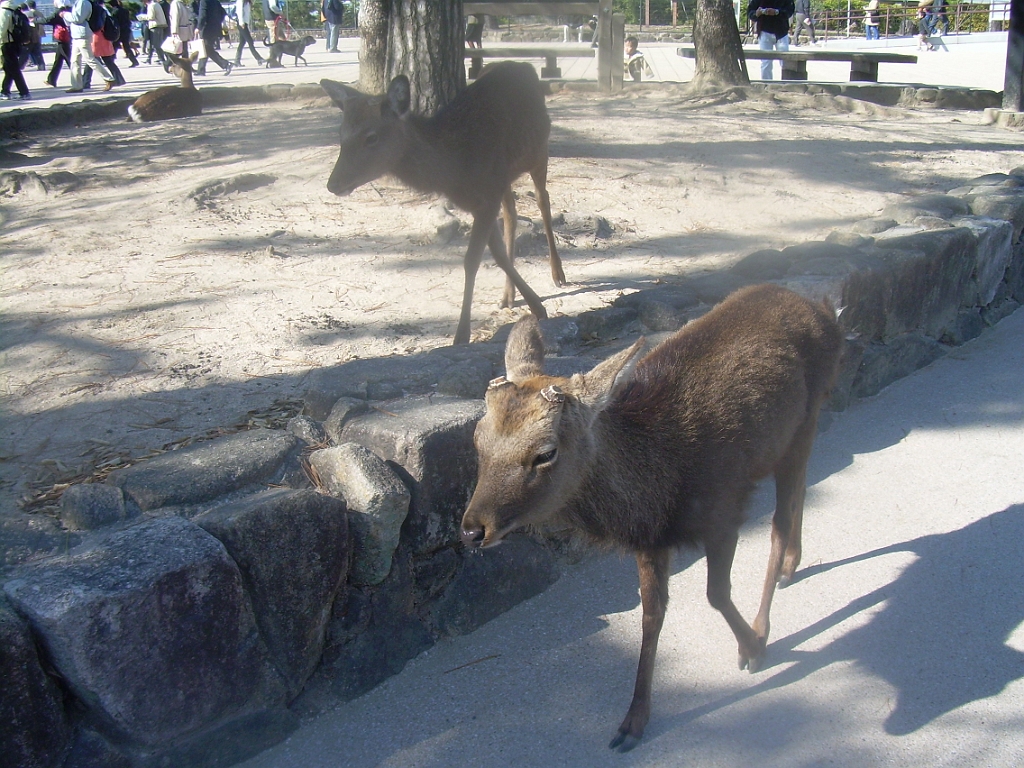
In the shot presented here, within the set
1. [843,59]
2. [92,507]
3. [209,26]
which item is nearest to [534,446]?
[92,507]

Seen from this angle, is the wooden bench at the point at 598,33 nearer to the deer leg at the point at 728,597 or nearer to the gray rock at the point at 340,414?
the gray rock at the point at 340,414

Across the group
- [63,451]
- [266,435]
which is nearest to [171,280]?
[63,451]

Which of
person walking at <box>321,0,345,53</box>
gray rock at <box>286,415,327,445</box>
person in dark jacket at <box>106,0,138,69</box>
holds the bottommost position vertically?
gray rock at <box>286,415,327,445</box>

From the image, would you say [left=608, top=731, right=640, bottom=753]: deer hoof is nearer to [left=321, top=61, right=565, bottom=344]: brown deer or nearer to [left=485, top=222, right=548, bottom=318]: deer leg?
[left=321, top=61, right=565, bottom=344]: brown deer

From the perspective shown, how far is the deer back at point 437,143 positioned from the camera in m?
6.26

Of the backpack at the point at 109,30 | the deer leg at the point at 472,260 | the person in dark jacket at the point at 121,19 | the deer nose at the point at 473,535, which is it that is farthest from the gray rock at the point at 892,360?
the person in dark jacket at the point at 121,19

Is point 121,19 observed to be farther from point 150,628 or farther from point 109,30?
point 150,628

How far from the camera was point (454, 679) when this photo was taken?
11.9ft

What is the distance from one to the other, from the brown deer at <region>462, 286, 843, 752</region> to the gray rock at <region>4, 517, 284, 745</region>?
912 millimetres

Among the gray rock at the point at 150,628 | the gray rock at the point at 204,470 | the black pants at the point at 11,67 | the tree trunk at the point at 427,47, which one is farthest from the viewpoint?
the black pants at the point at 11,67

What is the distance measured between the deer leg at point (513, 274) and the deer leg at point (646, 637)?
3.09 meters

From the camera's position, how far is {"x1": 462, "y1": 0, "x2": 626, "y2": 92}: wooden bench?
14648 mm

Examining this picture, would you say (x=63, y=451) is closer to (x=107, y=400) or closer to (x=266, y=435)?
(x=107, y=400)

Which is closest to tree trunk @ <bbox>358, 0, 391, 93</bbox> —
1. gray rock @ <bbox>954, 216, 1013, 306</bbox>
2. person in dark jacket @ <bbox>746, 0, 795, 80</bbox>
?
gray rock @ <bbox>954, 216, 1013, 306</bbox>
